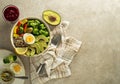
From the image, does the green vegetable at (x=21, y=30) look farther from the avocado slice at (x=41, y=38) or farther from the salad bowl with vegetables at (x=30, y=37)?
the avocado slice at (x=41, y=38)

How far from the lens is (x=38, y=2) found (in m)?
1.98

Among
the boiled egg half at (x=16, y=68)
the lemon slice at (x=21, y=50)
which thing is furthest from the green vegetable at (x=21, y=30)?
the boiled egg half at (x=16, y=68)

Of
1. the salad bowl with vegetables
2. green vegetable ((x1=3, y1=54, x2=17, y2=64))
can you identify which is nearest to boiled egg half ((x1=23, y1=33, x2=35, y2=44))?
the salad bowl with vegetables

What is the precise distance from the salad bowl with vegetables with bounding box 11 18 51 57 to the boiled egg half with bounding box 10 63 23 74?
0.29ft

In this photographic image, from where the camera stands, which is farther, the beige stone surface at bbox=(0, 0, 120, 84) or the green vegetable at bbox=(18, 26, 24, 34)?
the beige stone surface at bbox=(0, 0, 120, 84)

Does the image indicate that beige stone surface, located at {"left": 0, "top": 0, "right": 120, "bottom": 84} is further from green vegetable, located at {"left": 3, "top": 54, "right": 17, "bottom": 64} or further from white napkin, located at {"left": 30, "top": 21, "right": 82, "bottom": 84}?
green vegetable, located at {"left": 3, "top": 54, "right": 17, "bottom": 64}

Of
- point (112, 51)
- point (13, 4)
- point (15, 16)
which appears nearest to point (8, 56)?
point (15, 16)

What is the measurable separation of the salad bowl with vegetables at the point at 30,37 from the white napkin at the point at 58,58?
12 cm

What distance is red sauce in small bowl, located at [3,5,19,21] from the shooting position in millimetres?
1789

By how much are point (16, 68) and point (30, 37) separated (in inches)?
8.7

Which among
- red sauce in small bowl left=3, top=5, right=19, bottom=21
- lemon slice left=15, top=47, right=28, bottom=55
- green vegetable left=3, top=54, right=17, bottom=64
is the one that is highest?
red sauce in small bowl left=3, top=5, right=19, bottom=21

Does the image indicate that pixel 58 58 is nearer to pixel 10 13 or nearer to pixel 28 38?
pixel 28 38

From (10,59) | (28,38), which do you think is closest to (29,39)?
(28,38)

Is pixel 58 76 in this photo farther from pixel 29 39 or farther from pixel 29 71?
pixel 29 39
